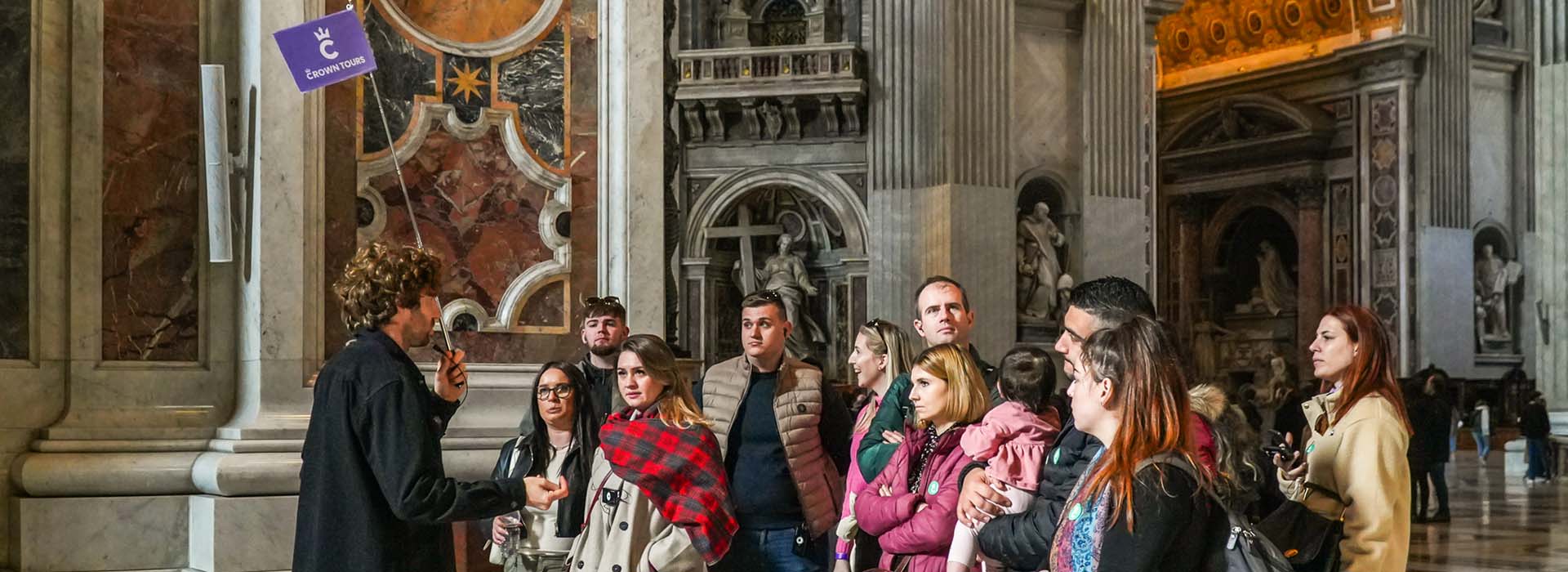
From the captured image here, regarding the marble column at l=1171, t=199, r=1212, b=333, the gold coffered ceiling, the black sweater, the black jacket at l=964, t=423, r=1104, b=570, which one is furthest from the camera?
→ the marble column at l=1171, t=199, r=1212, b=333

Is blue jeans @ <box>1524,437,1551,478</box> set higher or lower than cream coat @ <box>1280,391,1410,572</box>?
lower

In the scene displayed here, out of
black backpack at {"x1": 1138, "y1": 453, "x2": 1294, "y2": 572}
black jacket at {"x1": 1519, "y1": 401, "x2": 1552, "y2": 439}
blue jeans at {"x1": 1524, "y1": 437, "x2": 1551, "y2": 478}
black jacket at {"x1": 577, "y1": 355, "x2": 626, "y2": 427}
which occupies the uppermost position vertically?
black jacket at {"x1": 577, "y1": 355, "x2": 626, "y2": 427}

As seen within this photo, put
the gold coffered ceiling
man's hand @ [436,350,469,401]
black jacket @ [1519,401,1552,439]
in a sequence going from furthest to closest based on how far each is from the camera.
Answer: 1. the gold coffered ceiling
2. black jacket @ [1519,401,1552,439]
3. man's hand @ [436,350,469,401]

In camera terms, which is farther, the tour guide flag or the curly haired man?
the tour guide flag

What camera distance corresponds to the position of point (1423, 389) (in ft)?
49.9

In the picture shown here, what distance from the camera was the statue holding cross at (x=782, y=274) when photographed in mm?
20828

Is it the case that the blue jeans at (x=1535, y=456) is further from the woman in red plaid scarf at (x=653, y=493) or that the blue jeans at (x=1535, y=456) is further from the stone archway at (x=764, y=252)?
the woman in red plaid scarf at (x=653, y=493)

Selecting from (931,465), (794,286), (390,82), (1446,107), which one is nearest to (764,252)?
(794,286)

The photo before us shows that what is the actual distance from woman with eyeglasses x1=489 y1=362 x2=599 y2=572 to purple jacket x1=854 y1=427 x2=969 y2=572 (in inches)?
40.6

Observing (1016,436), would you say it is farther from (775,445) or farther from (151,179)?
(151,179)

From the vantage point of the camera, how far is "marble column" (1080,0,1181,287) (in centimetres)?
2048

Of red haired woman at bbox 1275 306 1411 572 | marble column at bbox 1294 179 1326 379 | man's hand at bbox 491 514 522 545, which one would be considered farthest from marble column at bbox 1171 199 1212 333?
red haired woman at bbox 1275 306 1411 572

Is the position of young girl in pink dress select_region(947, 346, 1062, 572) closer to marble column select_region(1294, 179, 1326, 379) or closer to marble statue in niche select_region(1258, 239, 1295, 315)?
marble column select_region(1294, 179, 1326, 379)

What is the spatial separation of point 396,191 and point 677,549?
236 cm
